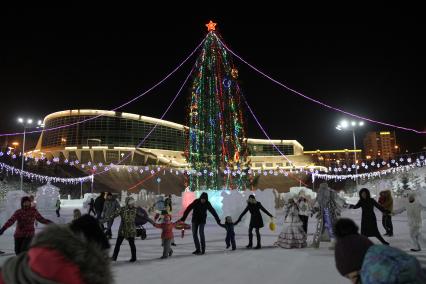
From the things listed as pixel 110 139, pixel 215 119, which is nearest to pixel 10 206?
pixel 215 119

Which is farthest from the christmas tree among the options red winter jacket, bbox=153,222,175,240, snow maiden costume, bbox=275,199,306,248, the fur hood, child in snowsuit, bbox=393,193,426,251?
the fur hood

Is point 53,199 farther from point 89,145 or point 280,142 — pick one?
point 280,142

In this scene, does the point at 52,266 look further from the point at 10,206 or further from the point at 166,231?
the point at 10,206

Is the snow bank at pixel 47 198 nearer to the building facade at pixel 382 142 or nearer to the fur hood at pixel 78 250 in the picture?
the fur hood at pixel 78 250

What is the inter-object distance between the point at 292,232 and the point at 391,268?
7.33 m

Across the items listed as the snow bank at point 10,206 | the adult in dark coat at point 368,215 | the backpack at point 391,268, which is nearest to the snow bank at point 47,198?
the snow bank at point 10,206

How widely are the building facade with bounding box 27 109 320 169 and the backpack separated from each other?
5732 centimetres

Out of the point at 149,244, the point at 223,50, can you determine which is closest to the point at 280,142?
the point at 223,50

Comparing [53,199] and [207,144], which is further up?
[207,144]

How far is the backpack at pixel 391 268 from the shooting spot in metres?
1.99

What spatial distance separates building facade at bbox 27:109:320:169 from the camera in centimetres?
6322

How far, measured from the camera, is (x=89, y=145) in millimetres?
63438

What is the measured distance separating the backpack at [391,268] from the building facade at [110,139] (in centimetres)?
5732

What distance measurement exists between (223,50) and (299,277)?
1637cm
